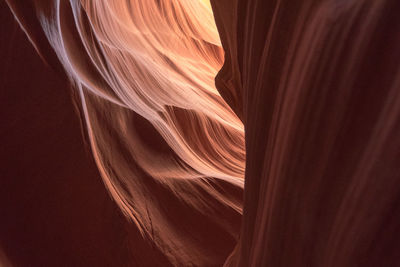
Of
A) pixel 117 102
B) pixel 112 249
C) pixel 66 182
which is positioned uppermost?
pixel 117 102

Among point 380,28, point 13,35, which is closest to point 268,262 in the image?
point 380,28

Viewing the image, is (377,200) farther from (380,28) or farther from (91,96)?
(91,96)

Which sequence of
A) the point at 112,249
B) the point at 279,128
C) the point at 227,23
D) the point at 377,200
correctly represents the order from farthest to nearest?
1. the point at 227,23
2. the point at 112,249
3. the point at 279,128
4. the point at 377,200

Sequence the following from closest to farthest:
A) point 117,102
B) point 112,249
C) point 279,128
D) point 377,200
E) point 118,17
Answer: point 377,200, point 279,128, point 112,249, point 117,102, point 118,17

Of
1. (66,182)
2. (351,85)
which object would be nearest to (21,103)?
(66,182)

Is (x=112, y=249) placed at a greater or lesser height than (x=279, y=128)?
lesser

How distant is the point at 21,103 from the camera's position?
119 cm

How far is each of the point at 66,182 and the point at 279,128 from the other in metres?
0.66

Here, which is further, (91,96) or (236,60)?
(91,96)

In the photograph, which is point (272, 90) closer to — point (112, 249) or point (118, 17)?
point (112, 249)

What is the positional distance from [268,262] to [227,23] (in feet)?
2.24

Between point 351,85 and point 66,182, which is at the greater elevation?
point 351,85

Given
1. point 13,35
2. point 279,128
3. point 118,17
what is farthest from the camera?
point 118,17

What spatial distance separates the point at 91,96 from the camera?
4.82 feet
